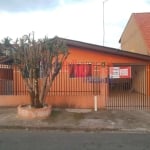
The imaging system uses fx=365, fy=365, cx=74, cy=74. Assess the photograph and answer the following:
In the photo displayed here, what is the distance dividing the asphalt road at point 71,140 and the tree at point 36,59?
109 inches

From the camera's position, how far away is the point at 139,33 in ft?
94.2

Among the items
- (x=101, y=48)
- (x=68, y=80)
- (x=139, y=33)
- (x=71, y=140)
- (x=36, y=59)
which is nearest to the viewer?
(x=71, y=140)

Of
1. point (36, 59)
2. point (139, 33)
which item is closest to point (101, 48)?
point (139, 33)

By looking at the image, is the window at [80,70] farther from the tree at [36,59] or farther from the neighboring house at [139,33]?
the neighboring house at [139,33]

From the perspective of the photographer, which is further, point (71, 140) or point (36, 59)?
point (36, 59)

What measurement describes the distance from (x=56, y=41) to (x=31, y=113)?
2.99 m

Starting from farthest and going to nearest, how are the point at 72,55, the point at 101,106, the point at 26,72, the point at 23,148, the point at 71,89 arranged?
1. the point at 72,55
2. the point at 71,89
3. the point at 101,106
4. the point at 26,72
5. the point at 23,148

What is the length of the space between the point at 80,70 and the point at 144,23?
1245cm

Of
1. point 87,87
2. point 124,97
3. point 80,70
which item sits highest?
point 80,70

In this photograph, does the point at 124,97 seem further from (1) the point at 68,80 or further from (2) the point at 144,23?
(2) the point at 144,23

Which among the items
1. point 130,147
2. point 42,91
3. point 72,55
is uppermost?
point 72,55

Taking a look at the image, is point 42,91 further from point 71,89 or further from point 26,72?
point 71,89

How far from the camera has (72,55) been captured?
22609 mm

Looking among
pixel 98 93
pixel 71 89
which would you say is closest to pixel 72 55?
pixel 71 89
